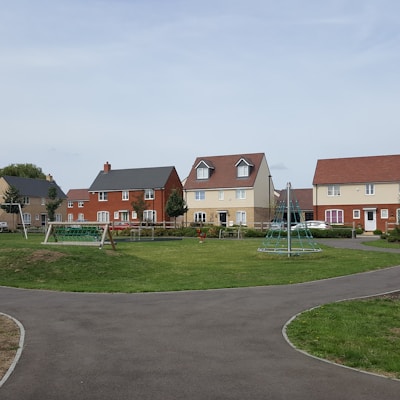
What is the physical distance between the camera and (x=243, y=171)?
68562mm

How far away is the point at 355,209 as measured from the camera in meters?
60.6

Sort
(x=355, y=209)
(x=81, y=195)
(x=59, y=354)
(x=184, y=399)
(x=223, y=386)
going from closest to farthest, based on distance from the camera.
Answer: (x=184, y=399) → (x=223, y=386) → (x=59, y=354) → (x=355, y=209) → (x=81, y=195)

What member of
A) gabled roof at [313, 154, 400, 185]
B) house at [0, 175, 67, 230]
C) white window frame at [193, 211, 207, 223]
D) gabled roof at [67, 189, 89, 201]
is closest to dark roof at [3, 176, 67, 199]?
house at [0, 175, 67, 230]

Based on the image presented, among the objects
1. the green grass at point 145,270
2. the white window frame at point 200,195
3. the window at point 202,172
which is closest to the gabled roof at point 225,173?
the window at point 202,172

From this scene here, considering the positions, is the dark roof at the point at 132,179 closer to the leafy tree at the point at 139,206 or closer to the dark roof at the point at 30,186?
the leafy tree at the point at 139,206

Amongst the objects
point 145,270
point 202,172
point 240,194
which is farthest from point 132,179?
point 145,270

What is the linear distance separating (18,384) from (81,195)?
94.3 meters

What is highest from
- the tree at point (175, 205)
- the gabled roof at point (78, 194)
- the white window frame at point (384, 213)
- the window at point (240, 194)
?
the gabled roof at point (78, 194)

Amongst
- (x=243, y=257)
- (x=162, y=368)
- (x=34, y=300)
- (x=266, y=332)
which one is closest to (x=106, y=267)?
(x=34, y=300)

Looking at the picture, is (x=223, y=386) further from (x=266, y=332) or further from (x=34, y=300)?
(x=34, y=300)

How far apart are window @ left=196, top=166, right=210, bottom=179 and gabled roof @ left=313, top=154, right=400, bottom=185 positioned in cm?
1455

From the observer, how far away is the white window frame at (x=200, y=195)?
69.6 m

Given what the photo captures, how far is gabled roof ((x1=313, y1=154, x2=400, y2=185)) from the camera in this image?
60156mm

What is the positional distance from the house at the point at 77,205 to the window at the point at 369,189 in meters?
41.1
